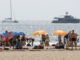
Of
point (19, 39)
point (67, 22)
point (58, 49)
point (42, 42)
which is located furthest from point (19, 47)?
point (67, 22)

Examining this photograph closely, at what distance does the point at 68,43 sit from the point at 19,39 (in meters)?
2.90

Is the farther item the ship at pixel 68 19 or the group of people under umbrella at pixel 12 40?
the ship at pixel 68 19

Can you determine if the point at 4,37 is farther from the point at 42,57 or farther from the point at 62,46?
the point at 42,57

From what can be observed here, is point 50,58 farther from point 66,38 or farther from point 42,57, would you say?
point 66,38

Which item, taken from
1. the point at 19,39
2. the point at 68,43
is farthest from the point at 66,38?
the point at 19,39

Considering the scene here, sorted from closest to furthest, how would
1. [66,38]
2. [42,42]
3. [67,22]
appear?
[66,38], [42,42], [67,22]

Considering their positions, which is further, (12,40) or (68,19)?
(68,19)

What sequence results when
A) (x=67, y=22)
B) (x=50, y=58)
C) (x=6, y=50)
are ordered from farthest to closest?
(x=67, y=22) → (x=6, y=50) → (x=50, y=58)

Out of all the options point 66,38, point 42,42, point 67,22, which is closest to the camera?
point 66,38

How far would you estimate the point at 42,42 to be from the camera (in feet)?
83.9

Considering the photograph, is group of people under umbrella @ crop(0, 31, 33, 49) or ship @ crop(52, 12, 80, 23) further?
ship @ crop(52, 12, 80, 23)

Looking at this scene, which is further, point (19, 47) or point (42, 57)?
point (19, 47)

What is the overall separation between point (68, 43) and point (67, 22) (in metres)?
113

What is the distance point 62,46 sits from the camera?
873 inches
